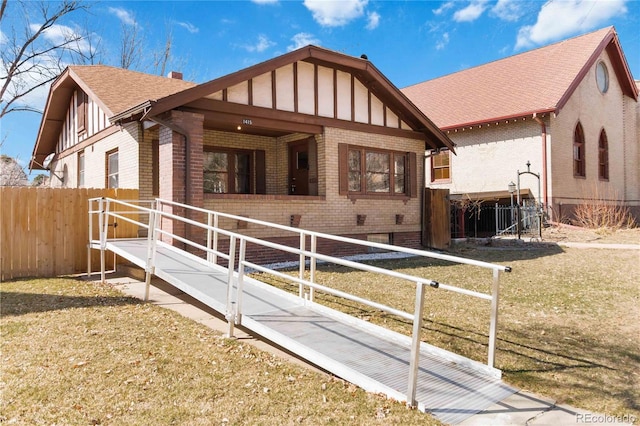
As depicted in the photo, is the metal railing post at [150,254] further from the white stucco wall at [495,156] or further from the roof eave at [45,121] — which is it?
the white stucco wall at [495,156]

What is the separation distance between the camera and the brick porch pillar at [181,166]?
29.9 ft

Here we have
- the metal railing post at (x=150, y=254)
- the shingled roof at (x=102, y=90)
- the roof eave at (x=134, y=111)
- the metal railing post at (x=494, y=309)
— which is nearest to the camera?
the metal railing post at (x=494, y=309)

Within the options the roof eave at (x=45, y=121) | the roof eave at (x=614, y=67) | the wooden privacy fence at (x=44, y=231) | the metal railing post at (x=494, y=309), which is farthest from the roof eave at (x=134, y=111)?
the roof eave at (x=614, y=67)

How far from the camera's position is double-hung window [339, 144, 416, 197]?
11.9 m

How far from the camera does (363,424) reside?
124 inches

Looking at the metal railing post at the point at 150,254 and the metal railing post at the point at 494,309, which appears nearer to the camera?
the metal railing post at the point at 494,309

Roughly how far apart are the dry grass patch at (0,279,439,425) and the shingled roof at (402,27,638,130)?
55.6ft

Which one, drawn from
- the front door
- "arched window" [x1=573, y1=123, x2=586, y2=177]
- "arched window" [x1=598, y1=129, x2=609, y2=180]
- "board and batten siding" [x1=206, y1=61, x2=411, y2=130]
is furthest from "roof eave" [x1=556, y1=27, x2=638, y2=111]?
the front door

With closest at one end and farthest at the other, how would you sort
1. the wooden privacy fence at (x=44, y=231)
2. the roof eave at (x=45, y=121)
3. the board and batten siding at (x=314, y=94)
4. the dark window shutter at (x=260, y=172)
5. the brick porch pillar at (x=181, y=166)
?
1. the wooden privacy fence at (x=44, y=231)
2. the brick porch pillar at (x=181, y=166)
3. the board and batten siding at (x=314, y=94)
4. the dark window shutter at (x=260, y=172)
5. the roof eave at (x=45, y=121)

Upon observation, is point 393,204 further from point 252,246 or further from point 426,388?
point 426,388

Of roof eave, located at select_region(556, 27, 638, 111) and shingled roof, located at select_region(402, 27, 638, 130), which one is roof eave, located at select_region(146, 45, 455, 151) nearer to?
shingled roof, located at select_region(402, 27, 638, 130)

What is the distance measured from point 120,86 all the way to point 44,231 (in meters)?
5.01

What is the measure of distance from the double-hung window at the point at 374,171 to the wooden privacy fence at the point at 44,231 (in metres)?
5.75

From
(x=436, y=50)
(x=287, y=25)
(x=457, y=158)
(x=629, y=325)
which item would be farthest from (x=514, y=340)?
(x=436, y=50)
